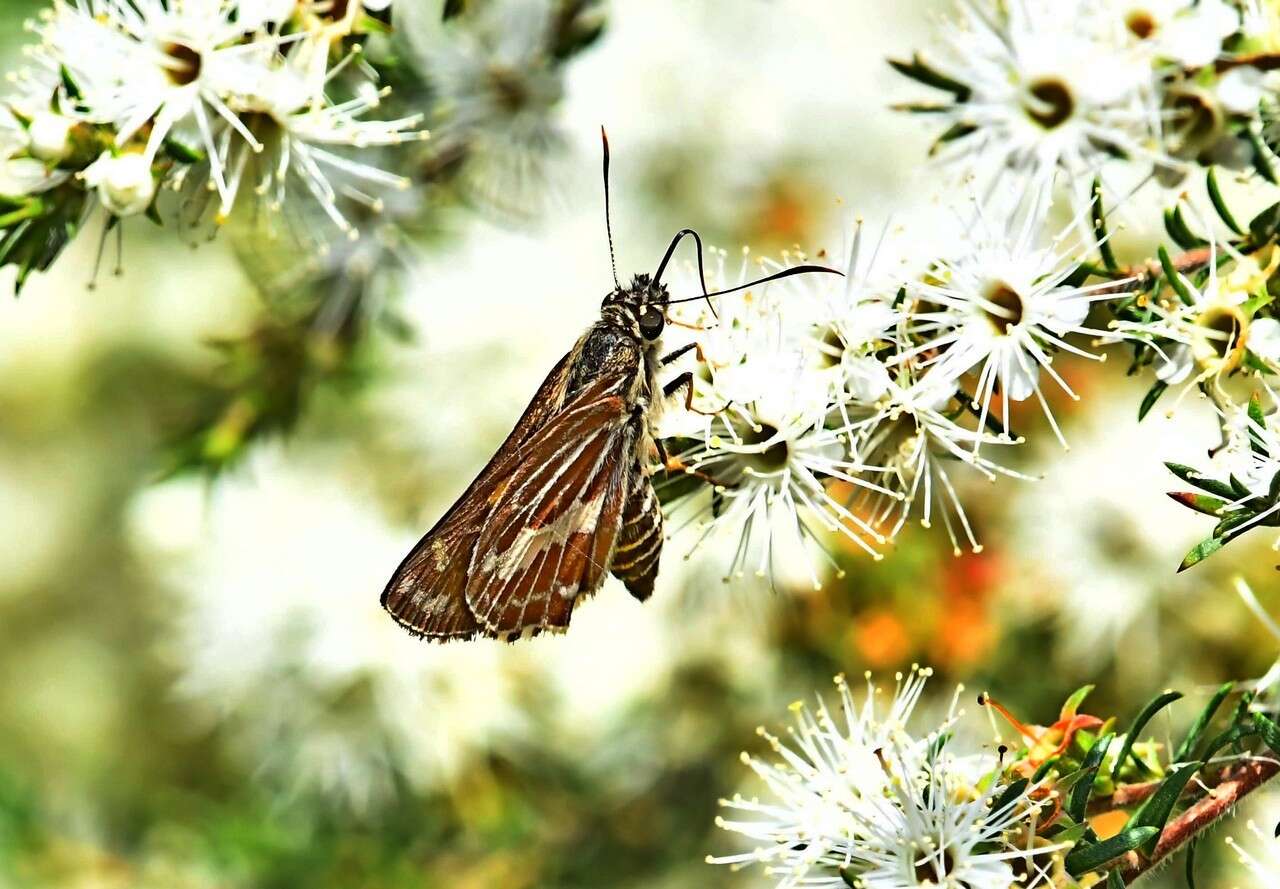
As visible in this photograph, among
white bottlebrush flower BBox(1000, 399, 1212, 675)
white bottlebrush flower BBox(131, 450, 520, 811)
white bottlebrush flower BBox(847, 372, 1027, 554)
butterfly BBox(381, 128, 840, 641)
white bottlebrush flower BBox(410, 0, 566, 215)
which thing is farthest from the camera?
white bottlebrush flower BBox(131, 450, 520, 811)

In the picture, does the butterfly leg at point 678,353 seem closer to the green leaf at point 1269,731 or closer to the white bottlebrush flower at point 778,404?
the white bottlebrush flower at point 778,404

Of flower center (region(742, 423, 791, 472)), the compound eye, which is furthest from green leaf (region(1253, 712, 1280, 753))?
the compound eye

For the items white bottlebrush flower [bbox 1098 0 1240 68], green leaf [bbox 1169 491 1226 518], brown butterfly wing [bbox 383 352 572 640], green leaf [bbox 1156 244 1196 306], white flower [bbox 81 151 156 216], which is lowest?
green leaf [bbox 1169 491 1226 518]

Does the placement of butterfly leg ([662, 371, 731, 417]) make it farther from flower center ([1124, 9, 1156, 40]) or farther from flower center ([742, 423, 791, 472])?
flower center ([1124, 9, 1156, 40])

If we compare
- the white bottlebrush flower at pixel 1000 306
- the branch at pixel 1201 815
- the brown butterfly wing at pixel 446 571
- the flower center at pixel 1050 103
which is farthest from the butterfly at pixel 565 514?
the branch at pixel 1201 815

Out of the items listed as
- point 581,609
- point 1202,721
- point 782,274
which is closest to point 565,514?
point 782,274

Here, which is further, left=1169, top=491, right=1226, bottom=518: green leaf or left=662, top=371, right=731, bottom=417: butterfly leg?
left=662, top=371, right=731, bottom=417: butterfly leg

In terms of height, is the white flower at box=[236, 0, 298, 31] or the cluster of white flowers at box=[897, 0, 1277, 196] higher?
the white flower at box=[236, 0, 298, 31]

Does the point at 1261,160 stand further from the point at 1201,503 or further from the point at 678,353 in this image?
the point at 678,353
